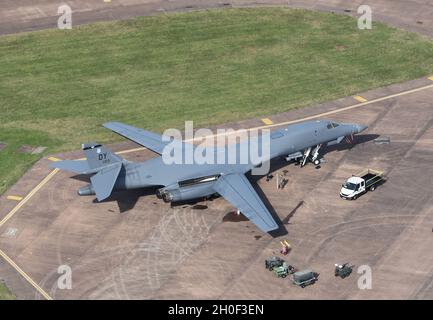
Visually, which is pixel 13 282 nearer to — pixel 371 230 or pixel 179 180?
pixel 179 180

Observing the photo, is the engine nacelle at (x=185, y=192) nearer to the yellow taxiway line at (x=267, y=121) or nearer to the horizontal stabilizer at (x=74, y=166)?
the horizontal stabilizer at (x=74, y=166)

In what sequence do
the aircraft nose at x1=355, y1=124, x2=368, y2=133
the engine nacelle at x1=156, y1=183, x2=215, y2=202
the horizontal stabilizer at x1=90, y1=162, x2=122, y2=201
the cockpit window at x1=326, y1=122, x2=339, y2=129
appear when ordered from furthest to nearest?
1. the aircraft nose at x1=355, y1=124, x2=368, y2=133
2. the cockpit window at x1=326, y1=122, x2=339, y2=129
3. the engine nacelle at x1=156, y1=183, x2=215, y2=202
4. the horizontal stabilizer at x1=90, y1=162, x2=122, y2=201

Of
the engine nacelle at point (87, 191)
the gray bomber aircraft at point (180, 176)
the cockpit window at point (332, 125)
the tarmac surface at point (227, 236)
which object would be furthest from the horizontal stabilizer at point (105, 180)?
the cockpit window at point (332, 125)

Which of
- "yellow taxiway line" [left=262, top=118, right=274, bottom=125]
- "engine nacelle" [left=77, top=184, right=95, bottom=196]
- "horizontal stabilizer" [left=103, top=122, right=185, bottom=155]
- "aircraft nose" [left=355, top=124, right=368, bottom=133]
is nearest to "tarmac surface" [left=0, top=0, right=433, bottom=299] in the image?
"aircraft nose" [left=355, top=124, right=368, bottom=133]

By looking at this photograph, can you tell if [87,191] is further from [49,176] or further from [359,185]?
[359,185]

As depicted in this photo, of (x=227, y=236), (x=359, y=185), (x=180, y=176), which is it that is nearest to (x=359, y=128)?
(x=359, y=185)

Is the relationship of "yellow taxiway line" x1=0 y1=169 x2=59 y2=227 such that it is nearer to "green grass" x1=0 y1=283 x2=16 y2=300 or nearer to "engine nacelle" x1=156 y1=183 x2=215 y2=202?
"green grass" x1=0 y1=283 x2=16 y2=300

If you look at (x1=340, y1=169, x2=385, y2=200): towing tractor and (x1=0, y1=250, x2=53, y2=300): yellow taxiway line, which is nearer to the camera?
(x1=0, y1=250, x2=53, y2=300): yellow taxiway line
